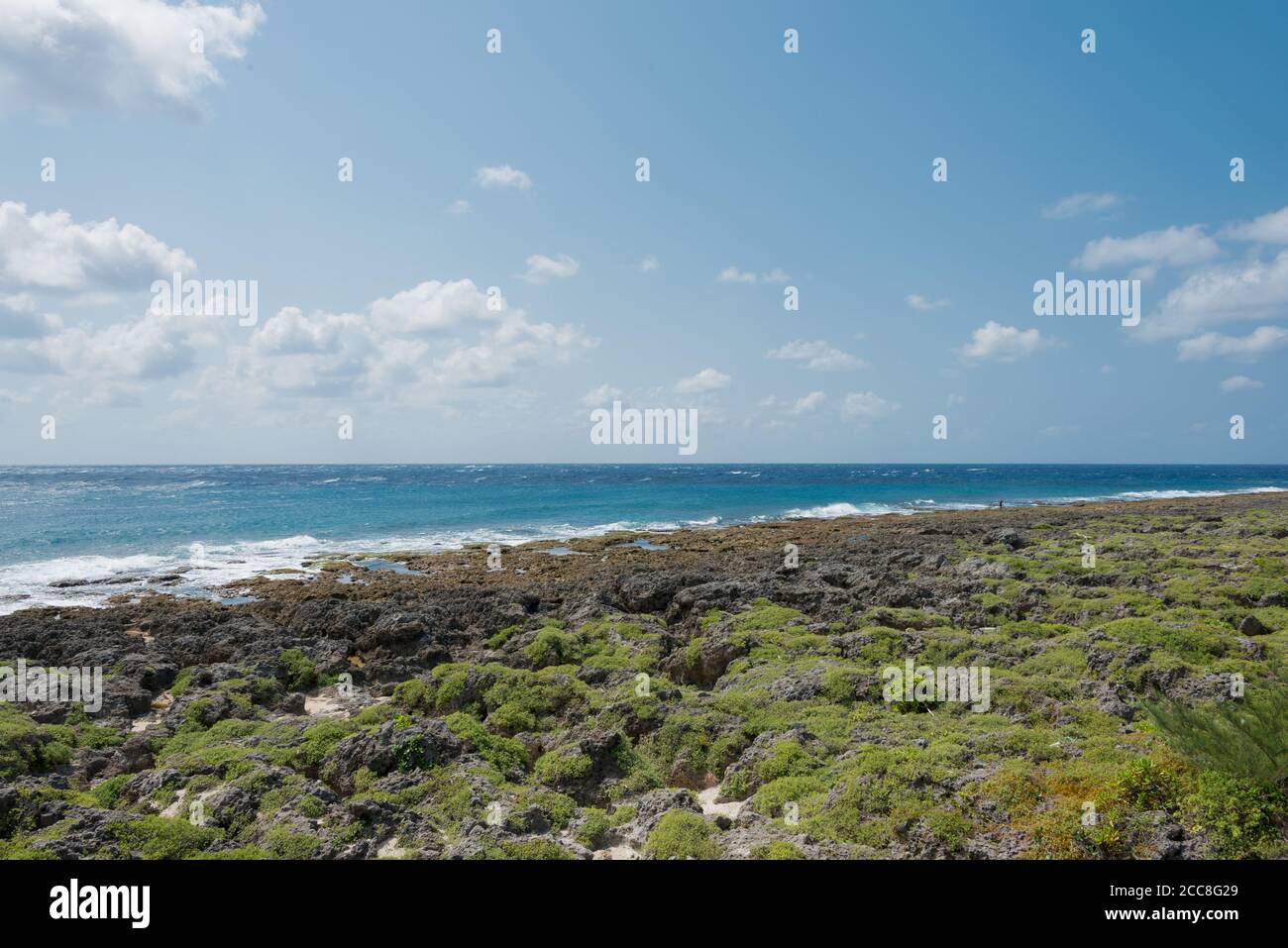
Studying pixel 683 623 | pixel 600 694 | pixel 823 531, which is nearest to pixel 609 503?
pixel 823 531

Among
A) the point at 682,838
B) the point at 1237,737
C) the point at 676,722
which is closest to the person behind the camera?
the point at 1237,737

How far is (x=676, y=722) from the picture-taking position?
11.3 m

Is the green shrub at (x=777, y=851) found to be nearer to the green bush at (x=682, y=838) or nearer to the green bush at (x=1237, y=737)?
the green bush at (x=682, y=838)

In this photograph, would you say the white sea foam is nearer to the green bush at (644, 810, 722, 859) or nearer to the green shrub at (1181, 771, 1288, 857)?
the green bush at (644, 810, 722, 859)

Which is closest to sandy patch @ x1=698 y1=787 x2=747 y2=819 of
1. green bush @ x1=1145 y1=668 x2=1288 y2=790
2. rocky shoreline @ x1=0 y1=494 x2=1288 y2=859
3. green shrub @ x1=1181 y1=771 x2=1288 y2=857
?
rocky shoreline @ x1=0 y1=494 x2=1288 y2=859

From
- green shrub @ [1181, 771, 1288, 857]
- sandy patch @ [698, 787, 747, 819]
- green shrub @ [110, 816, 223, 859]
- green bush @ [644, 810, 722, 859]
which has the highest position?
green shrub @ [1181, 771, 1288, 857]

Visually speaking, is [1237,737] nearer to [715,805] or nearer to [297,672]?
[715,805]

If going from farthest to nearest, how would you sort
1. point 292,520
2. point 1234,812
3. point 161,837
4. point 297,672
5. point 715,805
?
1. point 292,520
2. point 297,672
3. point 715,805
4. point 161,837
5. point 1234,812

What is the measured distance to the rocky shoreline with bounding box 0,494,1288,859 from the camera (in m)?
7.57

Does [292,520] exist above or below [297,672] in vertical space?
above

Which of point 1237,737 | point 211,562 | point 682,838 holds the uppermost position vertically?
point 1237,737

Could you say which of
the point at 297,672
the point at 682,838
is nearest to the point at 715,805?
the point at 682,838

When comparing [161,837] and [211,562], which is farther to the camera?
[211,562]
